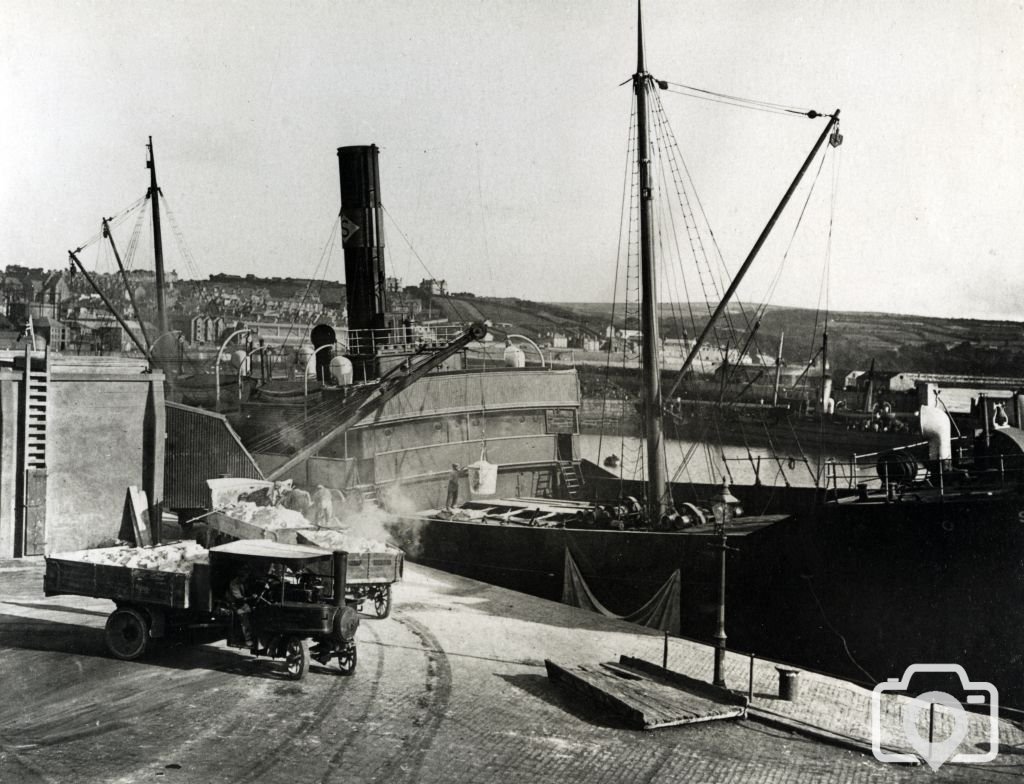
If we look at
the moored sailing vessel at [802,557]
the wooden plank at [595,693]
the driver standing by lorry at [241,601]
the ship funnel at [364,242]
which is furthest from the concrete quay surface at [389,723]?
the ship funnel at [364,242]

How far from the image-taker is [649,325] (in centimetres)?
1719

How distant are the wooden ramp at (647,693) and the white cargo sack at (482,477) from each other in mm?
9976

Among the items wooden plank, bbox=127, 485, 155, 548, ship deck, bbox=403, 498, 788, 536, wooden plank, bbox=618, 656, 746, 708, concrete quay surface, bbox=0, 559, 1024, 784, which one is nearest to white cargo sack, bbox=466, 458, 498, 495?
ship deck, bbox=403, 498, 788, 536

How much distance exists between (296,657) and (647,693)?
4.21 metres

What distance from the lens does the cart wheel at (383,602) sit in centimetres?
1299

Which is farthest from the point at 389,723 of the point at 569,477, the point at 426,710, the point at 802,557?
the point at 569,477

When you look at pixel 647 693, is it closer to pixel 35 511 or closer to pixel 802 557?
pixel 802 557

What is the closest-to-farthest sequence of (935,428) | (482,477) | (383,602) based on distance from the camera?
1. (383,602)
2. (935,428)
3. (482,477)

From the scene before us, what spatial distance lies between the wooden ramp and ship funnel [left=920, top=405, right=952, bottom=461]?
24.3 ft

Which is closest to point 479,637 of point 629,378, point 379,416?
point 379,416

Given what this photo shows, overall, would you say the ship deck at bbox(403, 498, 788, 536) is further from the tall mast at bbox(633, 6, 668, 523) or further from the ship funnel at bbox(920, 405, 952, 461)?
the ship funnel at bbox(920, 405, 952, 461)

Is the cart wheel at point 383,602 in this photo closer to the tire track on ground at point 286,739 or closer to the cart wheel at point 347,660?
the cart wheel at point 347,660

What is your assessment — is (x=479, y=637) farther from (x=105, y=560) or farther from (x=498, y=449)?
(x=498, y=449)

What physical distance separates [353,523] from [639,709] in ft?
36.8
